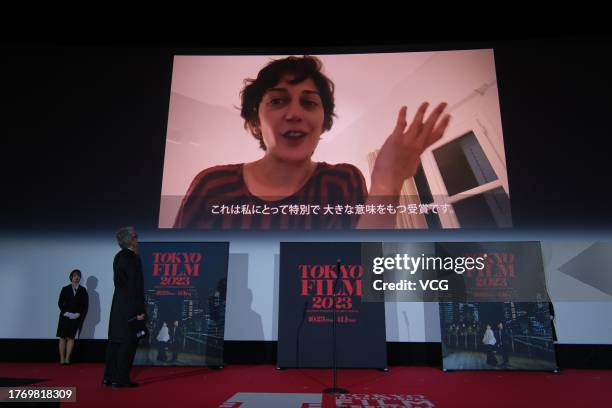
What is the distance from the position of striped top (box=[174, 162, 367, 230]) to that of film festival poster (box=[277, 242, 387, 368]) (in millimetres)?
402

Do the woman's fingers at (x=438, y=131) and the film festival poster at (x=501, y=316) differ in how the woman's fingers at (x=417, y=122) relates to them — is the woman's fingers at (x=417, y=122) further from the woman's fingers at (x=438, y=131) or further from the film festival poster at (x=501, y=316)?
the film festival poster at (x=501, y=316)

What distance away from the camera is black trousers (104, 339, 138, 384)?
12.4 feet

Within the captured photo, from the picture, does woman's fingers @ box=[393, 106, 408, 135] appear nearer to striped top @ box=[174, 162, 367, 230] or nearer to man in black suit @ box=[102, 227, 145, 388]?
striped top @ box=[174, 162, 367, 230]

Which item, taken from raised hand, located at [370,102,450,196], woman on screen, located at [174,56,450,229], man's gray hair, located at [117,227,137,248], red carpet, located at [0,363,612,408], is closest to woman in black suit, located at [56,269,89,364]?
red carpet, located at [0,363,612,408]

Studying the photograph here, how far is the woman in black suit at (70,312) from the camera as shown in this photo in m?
5.23

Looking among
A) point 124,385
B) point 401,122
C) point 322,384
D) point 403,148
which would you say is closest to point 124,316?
point 124,385

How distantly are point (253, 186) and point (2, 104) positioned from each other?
388 cm

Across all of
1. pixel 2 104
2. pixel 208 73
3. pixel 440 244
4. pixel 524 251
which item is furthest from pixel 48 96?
pixel 524 251

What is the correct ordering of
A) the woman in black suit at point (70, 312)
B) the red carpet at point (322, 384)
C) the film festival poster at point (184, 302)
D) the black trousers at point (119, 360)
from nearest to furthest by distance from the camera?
the red carpet at point (322, 384)
the black trousers at point (119, 360)
the film festival poster at point (184, 302)
the woman in black suit at point (70, 312)

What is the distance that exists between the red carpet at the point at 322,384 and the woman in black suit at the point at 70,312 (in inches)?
9.9

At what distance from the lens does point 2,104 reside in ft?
20.1

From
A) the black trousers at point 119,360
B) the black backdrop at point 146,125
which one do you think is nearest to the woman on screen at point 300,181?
the black backdrop at point 146,125

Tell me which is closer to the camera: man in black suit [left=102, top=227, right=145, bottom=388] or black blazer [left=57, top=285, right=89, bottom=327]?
man in black suit [left=102, top=227, right=145, bottom=388]

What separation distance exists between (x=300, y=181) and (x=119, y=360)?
289 centimetres
